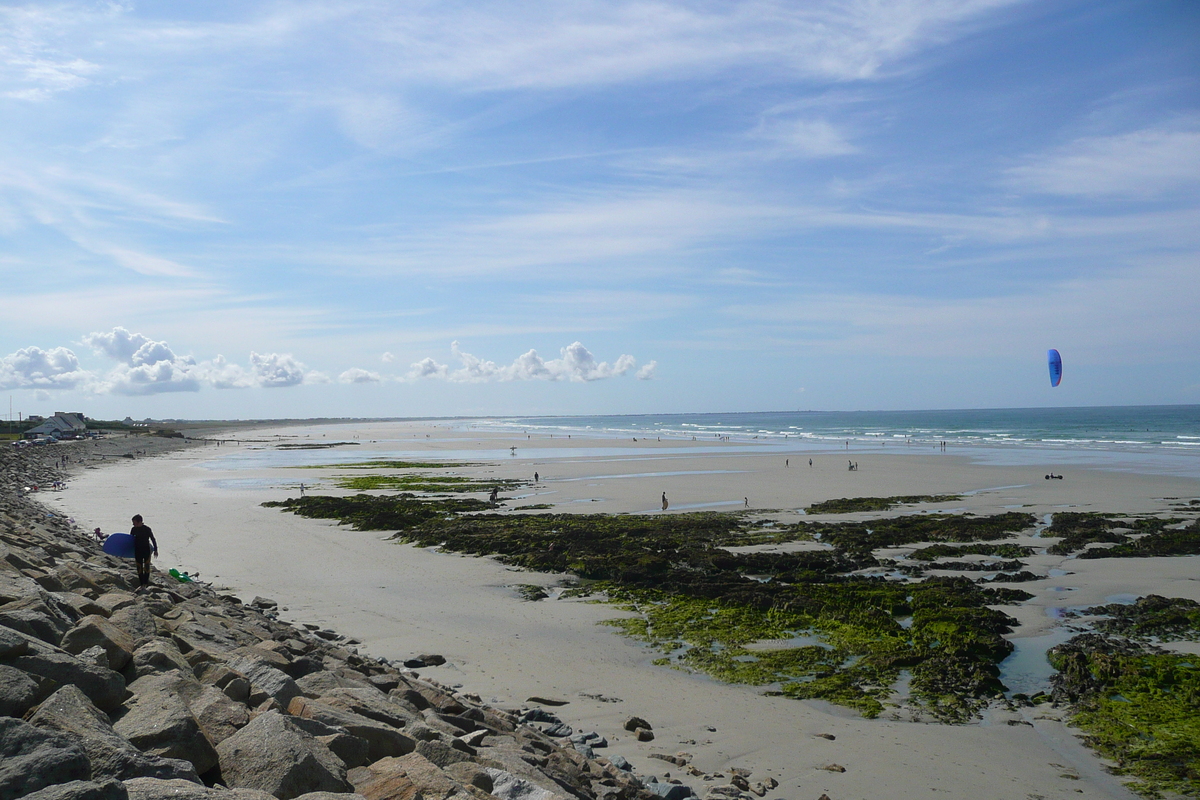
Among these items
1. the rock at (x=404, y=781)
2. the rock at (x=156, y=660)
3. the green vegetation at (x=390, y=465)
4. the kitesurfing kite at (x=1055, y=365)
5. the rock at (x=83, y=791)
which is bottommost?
the green vegetation at (x=390, y=465)

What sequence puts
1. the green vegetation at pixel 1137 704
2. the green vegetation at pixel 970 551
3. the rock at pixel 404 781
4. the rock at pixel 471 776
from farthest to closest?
the green vegetation at pixel 970 551 → the green vegetation at pixel 1137 704 → the rock at pixel 471 776 → the rock at pixel 404 781

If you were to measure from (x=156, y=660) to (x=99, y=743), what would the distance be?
8.01ft

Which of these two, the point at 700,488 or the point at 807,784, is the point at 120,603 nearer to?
the point at 807,784

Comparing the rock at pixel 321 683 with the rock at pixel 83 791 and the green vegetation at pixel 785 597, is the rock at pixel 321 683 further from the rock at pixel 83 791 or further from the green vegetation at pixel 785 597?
the green vegetation at pixel 785 597

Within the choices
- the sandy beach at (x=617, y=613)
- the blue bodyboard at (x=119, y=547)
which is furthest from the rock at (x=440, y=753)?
the blue bodyboard at (x=119, y=547)

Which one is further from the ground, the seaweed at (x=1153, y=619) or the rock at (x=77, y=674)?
the rock at (x=77, y=674)

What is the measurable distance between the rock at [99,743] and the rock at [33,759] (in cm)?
11

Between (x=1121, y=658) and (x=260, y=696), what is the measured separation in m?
12.3

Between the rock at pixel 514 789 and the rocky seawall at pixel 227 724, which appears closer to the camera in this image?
the rocky seawall at pixel 227 724

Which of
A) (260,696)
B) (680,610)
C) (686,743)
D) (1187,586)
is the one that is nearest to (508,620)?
(680,610)

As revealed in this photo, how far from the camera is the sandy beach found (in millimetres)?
8336

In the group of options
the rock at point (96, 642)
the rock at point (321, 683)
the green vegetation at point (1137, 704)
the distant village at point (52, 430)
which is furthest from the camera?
the distant village at point (52, 430)

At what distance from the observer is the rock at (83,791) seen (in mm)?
3295

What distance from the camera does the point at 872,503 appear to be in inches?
1195
